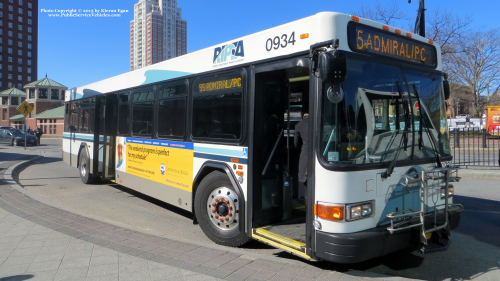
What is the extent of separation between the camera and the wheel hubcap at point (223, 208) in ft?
17.3

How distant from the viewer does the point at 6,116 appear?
75.9 m

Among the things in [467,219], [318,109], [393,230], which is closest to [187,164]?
[318,109]

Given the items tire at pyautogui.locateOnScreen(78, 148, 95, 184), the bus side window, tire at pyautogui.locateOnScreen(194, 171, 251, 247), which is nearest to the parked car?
tire at pyautogui.locateOnScreen(78, 148, 95, 184)

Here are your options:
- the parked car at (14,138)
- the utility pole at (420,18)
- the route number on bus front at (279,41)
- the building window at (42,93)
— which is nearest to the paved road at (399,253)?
the route number on bus front at (279,41)

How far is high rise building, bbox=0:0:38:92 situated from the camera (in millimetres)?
101500

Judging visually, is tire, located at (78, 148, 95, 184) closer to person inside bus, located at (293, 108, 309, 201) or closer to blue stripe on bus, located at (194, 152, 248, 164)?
blue stripe on bus, located at (194, 152, 248, 164)

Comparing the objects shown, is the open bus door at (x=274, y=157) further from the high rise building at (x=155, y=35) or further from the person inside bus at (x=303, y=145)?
the high rise building at (x=155, y=35)

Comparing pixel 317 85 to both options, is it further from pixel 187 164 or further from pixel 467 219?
pixel 467 219

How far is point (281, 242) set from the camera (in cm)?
459

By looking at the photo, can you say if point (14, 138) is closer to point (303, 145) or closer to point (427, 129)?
point (303, 145)

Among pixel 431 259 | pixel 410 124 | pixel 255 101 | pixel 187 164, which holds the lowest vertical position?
pixel 431 259

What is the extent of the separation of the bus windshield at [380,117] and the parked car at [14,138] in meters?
35.3

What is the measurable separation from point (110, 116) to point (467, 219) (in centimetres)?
862

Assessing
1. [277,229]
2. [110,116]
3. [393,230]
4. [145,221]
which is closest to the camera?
[393,230]
